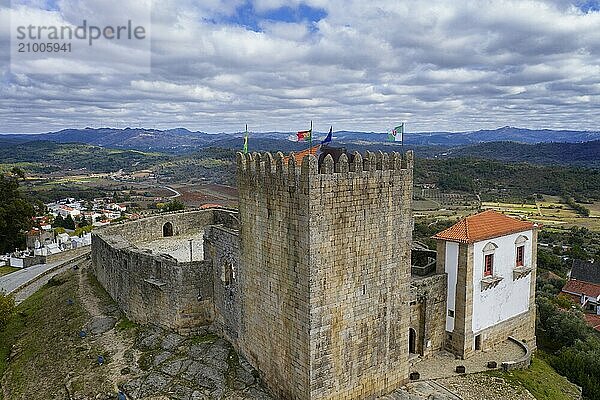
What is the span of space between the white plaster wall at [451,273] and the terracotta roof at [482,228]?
0.43 meters

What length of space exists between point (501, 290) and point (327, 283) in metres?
10.5

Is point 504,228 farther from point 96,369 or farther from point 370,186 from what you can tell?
point 96,369

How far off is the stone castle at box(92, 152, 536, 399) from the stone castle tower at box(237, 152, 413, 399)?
0.11 feet

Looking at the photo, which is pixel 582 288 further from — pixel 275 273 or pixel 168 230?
pixel 275 273

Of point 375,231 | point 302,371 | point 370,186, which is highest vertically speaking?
point 370,186

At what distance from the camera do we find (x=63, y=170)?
198 metres

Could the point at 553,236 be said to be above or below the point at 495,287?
below

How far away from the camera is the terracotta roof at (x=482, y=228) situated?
63.7ft

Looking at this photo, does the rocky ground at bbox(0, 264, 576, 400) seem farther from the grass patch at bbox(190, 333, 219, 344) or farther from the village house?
the village house

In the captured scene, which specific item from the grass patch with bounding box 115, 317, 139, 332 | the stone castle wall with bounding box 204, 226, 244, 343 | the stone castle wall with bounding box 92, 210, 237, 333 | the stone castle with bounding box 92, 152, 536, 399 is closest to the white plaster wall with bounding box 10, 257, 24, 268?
the stone castle wall with bounding box 92, 210, 237, 333

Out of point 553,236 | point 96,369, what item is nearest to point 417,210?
point 553,236

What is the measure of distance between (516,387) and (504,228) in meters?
6.22

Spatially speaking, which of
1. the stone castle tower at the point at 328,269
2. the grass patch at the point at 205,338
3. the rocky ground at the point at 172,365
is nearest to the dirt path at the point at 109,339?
Result: the rocky ground at the point at 172,365

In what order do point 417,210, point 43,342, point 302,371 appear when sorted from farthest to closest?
1. point 417,210
2. point 43,342
3. point 302,371
